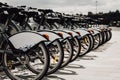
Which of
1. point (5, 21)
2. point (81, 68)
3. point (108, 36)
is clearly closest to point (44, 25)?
point (81, 68)

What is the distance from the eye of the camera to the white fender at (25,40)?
5.33 m

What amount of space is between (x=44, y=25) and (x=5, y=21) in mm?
2218

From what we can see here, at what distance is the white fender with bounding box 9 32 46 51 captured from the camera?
533 cm

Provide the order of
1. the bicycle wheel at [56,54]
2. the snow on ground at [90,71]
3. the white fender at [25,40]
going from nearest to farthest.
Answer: the white fender at [25,40]
the bicycle wheel at [56,54]
the snow on ground at [90,71]

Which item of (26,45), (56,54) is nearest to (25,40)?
(26,45)

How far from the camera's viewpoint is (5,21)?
587cm

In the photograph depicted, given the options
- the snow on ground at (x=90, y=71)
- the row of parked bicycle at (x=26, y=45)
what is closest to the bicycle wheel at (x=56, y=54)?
the row of parked bicycle at (x=26, y=45)

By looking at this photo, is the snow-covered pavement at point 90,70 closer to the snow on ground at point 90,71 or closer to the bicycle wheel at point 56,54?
the snow on ground at point 90,71

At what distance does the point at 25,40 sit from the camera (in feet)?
17.7

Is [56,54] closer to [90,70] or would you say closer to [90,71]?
[90,71]

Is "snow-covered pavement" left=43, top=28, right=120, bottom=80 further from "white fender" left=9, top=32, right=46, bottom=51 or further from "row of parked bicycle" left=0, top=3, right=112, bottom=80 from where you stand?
"white fender" left=9, top=32, right=46, bottom=51

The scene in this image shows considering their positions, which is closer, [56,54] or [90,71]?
[56,54]

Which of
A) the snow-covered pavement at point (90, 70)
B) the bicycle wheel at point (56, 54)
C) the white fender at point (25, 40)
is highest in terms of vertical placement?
the white fender at point (25, 40)

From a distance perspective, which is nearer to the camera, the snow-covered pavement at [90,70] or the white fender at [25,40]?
the white fender at [25,40]
